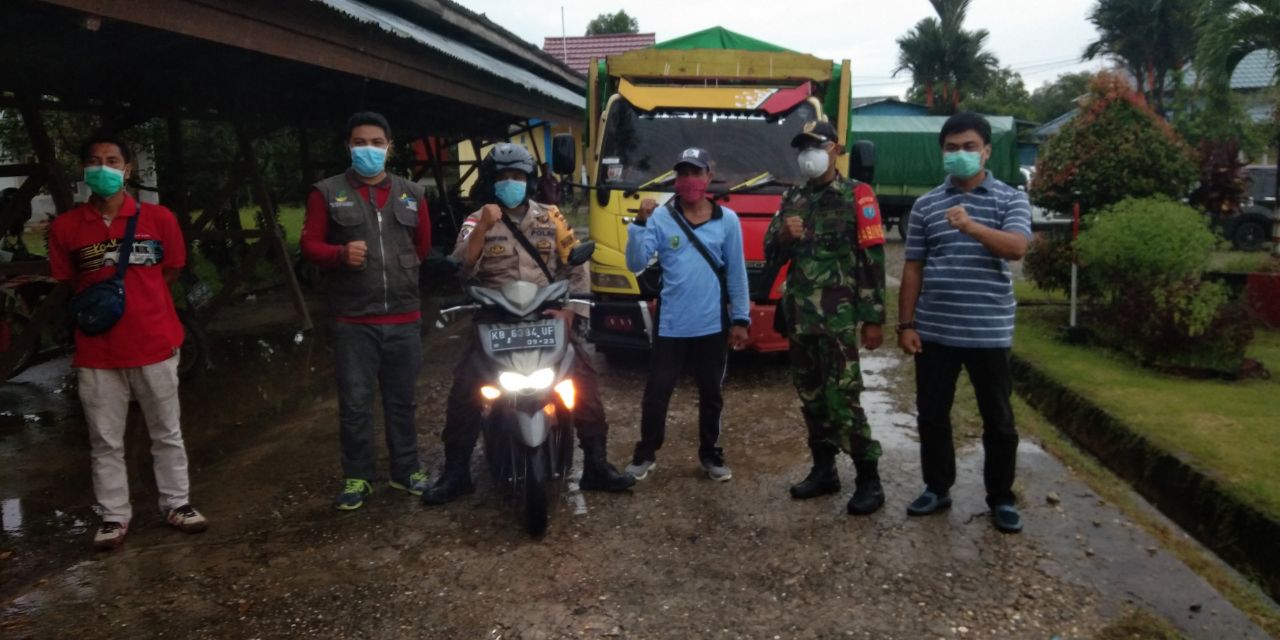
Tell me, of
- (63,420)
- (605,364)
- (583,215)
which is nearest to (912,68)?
(583,215)

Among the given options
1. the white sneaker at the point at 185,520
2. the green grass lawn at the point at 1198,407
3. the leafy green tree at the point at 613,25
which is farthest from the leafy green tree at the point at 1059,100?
the white sneaker at the point at 185,520

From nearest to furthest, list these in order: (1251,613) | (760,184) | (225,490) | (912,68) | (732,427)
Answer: (1251,613) < (225,490) < (732,427) < (760,184) < (912,68)

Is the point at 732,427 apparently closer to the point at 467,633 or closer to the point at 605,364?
the point at 605,364

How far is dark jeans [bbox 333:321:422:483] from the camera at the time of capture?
175 inches

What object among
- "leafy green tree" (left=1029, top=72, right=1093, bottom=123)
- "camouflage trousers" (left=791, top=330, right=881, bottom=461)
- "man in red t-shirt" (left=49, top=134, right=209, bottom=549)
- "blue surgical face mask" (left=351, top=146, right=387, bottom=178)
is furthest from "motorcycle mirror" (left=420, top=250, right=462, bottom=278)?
"leafy green tree" (left=1029, top=72, right=1093, bottom=123)

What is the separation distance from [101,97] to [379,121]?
5538 millimetres

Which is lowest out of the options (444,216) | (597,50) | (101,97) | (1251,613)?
(1251,613)

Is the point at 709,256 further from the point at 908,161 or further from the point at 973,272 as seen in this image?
the point at 908,161

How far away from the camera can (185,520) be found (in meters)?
4.34

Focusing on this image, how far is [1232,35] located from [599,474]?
10229 millimetres

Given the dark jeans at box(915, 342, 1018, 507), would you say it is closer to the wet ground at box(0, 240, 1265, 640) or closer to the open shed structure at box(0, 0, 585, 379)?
the wet ground at box(0, 240, 1265, 640)

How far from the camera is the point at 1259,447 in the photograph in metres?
5.08

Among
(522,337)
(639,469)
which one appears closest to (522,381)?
(522,337)

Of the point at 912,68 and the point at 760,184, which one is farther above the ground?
the point at 912,68
